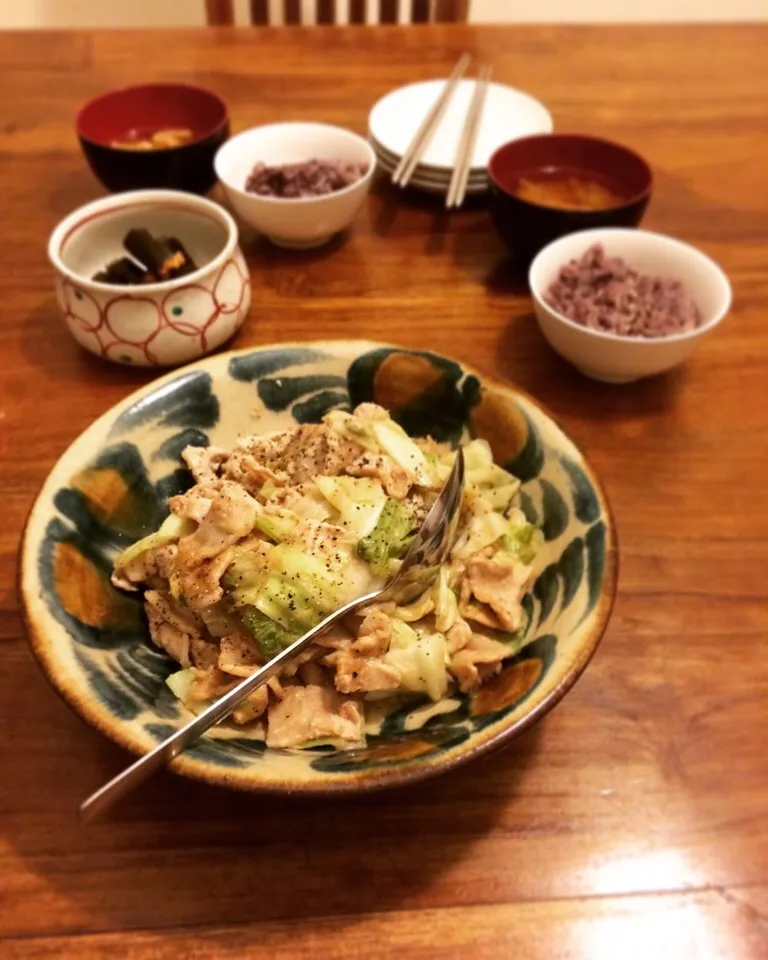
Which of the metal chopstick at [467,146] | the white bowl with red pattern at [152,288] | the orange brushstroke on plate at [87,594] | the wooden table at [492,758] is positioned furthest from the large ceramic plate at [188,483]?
the metal chopstick at [467,146]

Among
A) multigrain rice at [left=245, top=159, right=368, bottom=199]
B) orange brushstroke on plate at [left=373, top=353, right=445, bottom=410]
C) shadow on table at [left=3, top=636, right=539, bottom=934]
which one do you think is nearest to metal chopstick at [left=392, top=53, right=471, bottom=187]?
multigrain rice at [left=245, top=159, right=368, bottom=199]

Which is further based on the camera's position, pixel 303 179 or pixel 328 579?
pixel 303 179

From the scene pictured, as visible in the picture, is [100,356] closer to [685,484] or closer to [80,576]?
[80,576]

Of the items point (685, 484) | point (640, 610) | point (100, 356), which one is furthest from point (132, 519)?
point (685, 484)

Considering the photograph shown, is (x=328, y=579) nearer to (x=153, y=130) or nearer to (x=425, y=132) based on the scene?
(x=425, y=132)

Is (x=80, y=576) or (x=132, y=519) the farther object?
(x=132, y=519)

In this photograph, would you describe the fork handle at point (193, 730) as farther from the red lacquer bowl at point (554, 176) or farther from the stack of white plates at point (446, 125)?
the stack of white plates at point (446, 125)

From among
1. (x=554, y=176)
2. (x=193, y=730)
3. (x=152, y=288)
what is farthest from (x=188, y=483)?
(x=554, y=176)
